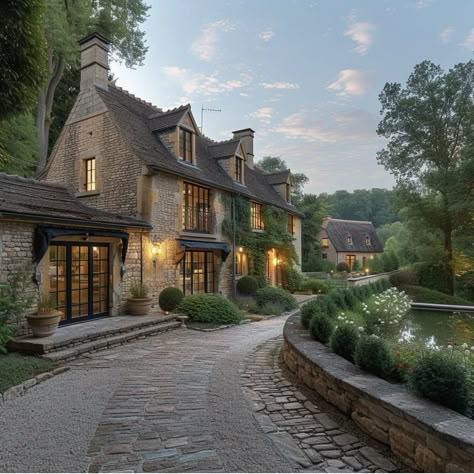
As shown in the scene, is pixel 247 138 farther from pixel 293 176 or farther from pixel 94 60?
pixel 293 176

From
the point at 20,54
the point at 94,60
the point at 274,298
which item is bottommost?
the point at 274,298

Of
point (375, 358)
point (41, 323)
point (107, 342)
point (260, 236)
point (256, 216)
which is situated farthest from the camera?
point (256, 216)

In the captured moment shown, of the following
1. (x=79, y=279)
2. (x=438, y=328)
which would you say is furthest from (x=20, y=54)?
(x=438, y=328)

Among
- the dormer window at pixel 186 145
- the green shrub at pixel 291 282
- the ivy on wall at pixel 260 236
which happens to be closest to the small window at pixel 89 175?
the dormer window at pixel 186 145

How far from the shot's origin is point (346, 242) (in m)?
36.8

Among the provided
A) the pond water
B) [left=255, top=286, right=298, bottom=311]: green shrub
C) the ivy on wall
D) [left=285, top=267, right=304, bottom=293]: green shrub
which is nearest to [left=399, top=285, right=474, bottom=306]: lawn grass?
the pond water

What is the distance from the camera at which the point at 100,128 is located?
1171 centimetres

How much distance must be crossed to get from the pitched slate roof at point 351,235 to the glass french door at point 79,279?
97.4ft

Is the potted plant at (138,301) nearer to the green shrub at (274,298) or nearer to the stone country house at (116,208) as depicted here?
the stone country house at (116,208)

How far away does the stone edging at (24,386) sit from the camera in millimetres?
4367

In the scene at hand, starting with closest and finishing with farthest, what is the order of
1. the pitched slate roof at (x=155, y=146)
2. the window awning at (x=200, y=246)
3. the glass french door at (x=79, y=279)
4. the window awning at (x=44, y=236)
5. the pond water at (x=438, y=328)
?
the window awning at (x=44, y=236)
the glass french door at (x=79, y=279)
the pond water at (x=438, y=328)
the pitched slate roof at (x=155, y=146)
the window awning at (x=200, y=246)

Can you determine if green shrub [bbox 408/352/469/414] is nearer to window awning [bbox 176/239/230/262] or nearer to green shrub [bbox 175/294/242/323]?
green shrub [bbox 175/294/242/323]

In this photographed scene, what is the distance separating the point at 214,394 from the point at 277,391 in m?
0.98

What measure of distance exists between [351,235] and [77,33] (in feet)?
110
